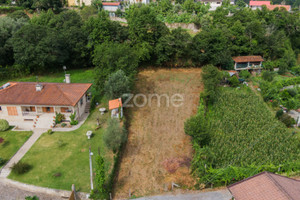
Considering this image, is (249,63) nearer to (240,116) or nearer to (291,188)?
(240,116)

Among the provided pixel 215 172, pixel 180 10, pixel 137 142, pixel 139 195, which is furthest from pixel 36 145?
pixel 180 10

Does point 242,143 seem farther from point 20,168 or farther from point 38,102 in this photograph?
point 38,102

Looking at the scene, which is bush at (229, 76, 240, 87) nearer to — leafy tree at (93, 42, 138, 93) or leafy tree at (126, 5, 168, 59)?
leafy tree at (126, 5, 168, 59)

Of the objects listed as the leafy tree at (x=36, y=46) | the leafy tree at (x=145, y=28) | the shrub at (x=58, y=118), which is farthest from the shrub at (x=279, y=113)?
the leafy tree at (x=36, y=46)

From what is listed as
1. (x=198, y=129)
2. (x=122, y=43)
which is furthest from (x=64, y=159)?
(x=122, y=43)

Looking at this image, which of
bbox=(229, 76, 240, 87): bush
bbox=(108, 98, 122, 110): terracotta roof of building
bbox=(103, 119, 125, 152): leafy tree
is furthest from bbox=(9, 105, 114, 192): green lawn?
bbox=(229, 76, 240, 87): bush

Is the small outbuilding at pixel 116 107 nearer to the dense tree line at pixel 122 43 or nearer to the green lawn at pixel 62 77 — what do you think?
the dense tree line at pixel 122 43
